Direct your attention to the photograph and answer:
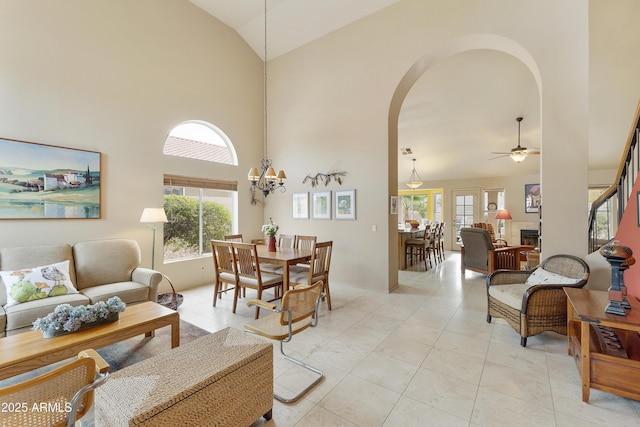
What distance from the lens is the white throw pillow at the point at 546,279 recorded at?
2891 mm

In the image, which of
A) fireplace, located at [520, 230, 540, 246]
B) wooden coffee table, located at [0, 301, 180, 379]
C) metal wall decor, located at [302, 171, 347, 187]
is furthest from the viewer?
fireplace, located at [520, 230, 540, 246]

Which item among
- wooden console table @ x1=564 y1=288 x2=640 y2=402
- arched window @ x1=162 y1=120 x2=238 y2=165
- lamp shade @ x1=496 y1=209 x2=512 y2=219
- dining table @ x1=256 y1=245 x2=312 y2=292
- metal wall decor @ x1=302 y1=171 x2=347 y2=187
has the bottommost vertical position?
wooden console table @ x1=564 y1=288 x2=640 y2=402

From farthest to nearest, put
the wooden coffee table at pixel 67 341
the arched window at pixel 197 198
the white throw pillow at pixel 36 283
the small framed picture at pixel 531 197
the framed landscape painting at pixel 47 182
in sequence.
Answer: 1. the small framed picture at pixel 531 197
2. the arched window at pixel 197 198
3. the framed landscape painting at pixel 47 182
4. the white throw pillow at pixel 36 283
5. the wooden coffee table at pixel 67 341

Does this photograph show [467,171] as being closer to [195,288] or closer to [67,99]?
[195,288]

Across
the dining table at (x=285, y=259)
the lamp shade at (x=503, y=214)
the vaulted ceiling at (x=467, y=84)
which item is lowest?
the dining table at (x=285, y=259)

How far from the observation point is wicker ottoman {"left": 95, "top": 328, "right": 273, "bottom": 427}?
1.29 m

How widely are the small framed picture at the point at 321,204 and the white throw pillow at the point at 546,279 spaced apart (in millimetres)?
3176

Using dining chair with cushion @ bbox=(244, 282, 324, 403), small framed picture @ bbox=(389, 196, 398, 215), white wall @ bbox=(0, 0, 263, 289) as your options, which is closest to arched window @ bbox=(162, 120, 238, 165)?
white wall @ bbox=(0, 0, 263, 289)

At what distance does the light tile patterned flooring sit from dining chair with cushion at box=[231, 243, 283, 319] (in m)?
0.42

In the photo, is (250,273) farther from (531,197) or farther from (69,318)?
(531,197)

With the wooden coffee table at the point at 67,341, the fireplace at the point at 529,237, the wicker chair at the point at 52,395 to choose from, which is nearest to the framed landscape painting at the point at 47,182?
the wooden coffee table at the point at 67,341

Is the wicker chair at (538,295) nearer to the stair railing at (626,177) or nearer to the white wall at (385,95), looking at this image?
the white wall at (385,95)

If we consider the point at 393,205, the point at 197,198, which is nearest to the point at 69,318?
the point at 197,198

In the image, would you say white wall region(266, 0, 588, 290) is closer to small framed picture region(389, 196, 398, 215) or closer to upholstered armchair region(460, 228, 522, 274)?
small framed picture region(389, 196, 398, 215)
